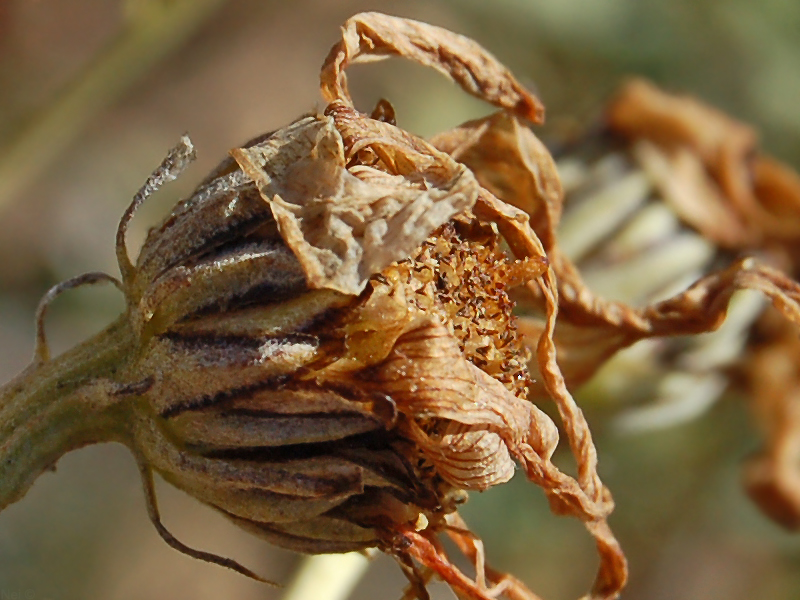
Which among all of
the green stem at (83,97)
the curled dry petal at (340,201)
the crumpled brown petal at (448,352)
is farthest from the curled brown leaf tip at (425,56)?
the green stem at (83,97)

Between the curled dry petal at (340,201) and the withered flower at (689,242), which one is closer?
the curled dry petal at (340,201)

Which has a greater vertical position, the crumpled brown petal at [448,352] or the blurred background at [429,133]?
the crumpled brown petal at [448,352]

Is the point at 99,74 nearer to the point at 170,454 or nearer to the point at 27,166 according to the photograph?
the point at 27,166

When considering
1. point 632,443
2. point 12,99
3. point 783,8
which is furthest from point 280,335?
point 783,8

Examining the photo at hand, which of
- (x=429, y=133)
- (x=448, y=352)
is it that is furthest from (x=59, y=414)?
(x=429, y=133)

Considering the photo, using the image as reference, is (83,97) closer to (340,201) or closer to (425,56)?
(425,56)

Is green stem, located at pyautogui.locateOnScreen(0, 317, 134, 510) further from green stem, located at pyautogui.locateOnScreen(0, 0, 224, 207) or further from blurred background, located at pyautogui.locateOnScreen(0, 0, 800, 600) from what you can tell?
blurred background, located at pyautogui.locateOnScreen(0, 0, 800, 600)

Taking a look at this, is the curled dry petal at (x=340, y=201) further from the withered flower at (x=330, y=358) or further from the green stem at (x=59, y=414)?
the green stem at (x=59, y=414)

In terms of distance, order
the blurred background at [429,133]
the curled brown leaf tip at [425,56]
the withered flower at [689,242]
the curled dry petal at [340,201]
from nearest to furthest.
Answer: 1. the curled dry petal at [340,201]
2. the curled brown leaf tip at [425,56]
3. the withered flower at [689,242]
4. the blurred background at [429,133]
